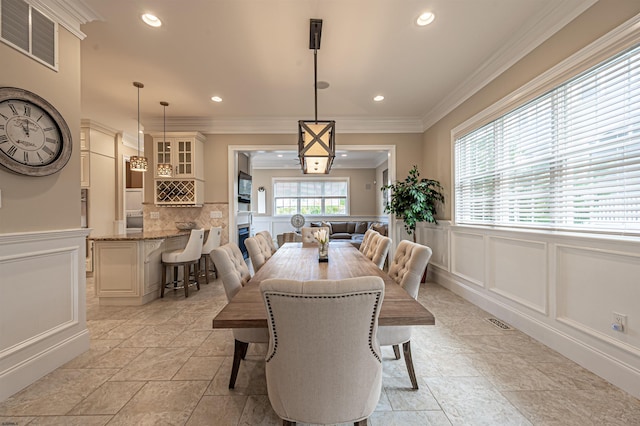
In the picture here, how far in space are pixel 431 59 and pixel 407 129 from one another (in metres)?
1.94

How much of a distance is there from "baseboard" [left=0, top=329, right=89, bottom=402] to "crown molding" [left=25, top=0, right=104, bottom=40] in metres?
2.48

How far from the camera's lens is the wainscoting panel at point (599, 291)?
5.58ft

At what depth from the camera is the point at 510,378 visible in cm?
184

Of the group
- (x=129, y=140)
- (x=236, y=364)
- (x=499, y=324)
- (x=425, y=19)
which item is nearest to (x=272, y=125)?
(x=425, y=19)

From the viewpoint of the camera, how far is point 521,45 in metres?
2.50

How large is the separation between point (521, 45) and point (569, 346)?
8.74ft

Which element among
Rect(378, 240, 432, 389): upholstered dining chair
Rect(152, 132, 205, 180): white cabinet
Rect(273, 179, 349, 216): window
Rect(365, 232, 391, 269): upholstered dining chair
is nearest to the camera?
Rect(378, 240, 432, 389): upholstered dining chair

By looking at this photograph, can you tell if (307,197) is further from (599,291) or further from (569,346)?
(599,291)

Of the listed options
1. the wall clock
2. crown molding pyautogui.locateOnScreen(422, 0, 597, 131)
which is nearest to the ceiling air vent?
the wall clock

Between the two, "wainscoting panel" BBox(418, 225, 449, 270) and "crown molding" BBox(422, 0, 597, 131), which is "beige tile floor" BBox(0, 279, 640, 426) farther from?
"crown molding" BBox(422, 0, 597, 131)

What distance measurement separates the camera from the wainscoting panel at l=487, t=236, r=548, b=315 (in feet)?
7.73

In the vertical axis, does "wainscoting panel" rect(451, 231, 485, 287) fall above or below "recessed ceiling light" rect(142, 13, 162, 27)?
below

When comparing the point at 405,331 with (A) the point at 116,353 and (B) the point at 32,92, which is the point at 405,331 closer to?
(A) the point at 116,353

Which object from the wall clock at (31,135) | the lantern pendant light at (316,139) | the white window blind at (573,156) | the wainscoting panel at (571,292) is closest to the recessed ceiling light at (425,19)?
the lantern pendant light at (316,139)
